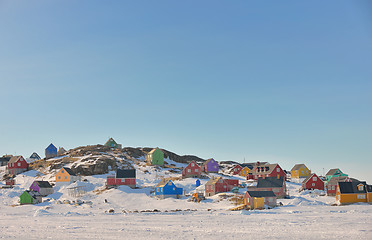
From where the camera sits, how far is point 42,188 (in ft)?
253

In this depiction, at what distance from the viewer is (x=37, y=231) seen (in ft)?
117

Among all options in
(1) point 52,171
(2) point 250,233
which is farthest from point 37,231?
(1) point 52,171

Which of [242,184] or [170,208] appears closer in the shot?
[170,208]

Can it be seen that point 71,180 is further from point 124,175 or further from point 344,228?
point 344,228

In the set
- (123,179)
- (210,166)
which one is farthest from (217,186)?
(210,166)

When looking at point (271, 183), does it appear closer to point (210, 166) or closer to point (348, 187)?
point (348, 187)

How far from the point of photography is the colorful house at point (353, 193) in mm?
64250

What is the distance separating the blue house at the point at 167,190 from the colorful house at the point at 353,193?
29.4 m

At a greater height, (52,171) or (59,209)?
(52,171)

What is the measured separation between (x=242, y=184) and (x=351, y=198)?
2545 centimetres

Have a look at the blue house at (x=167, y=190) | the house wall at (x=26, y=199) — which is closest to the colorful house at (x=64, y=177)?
the house wall at (x=26, y=199)

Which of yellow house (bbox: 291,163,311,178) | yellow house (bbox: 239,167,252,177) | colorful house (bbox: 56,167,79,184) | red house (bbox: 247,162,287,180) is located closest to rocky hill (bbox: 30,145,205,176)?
colorful house (bbox: 56,167,79,184)

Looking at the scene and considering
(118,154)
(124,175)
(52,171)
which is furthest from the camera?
(118,154)

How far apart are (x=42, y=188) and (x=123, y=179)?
16.5 metres
